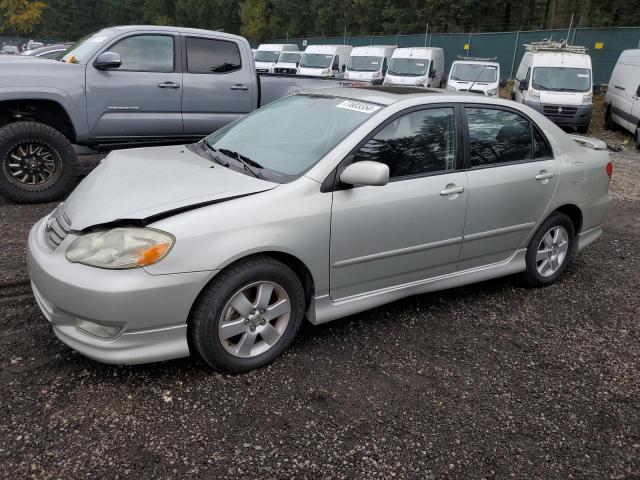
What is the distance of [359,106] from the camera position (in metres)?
3.42

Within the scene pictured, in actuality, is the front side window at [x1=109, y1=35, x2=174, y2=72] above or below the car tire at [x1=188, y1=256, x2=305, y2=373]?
above

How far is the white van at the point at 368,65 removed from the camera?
2098 centimetres

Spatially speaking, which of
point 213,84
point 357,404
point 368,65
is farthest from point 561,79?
point 357,404

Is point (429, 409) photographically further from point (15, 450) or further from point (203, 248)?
point (15, 450)

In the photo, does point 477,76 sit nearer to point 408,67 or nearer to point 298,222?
point 408,67

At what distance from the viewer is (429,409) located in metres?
2.74

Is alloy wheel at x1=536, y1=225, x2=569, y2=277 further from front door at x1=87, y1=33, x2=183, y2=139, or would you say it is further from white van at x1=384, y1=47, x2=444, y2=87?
white van at x1=384, y1=47, x2=444, y2=87

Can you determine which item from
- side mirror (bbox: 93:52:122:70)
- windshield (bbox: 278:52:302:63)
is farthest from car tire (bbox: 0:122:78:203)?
windshield (bbox: 278:52:302:63)

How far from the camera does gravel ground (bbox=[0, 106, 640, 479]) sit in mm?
2338

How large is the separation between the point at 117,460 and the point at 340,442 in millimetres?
1007

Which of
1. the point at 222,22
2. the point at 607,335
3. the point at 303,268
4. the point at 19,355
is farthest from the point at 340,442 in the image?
the point at 222,22

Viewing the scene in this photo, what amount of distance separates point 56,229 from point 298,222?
135cm

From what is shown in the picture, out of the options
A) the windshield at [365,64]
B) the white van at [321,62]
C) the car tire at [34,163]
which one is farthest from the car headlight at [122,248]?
the white van at [321,62]

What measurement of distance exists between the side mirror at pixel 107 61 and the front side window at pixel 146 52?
19 cm
